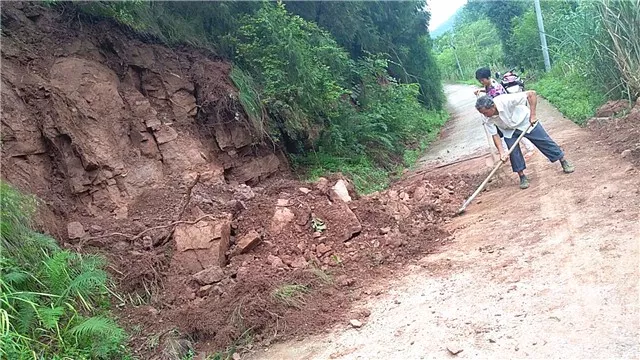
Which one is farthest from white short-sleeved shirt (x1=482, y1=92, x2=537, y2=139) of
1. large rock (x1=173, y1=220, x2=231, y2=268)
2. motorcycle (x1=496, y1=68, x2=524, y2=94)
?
large rock (x1=173, y1=220, x2=231, y2=268)

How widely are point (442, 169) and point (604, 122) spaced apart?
273 centimetres

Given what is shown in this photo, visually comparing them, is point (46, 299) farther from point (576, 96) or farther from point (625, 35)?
point (576, 96)

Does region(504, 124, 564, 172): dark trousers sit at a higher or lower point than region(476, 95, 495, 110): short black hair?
lower

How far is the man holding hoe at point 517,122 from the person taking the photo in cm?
588

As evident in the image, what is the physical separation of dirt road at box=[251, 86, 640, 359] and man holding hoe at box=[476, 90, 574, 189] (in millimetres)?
447

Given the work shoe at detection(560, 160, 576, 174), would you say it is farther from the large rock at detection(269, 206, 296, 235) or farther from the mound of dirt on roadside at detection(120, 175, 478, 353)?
the large rock at detection(269, 206, 296, 235)

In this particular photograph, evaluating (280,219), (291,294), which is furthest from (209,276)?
(280,219)

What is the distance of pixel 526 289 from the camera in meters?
3.61

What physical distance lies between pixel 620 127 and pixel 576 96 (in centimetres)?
491

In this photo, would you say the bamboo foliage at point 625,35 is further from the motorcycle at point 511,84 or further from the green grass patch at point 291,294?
the green grass patch at point 291,294

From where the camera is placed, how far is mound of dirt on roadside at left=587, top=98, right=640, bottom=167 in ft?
19.6

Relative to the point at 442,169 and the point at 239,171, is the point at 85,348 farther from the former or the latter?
the point at 442,169

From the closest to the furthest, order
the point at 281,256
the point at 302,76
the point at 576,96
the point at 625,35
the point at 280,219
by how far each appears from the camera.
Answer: the point at 281,256, the point at 280,219, the point at 625,35, the point at 302,76, the point at 576,96

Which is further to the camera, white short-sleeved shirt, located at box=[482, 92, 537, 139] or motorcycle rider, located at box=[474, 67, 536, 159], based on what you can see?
motorcycle rider, located at box=[474, 67, 536, 159]
